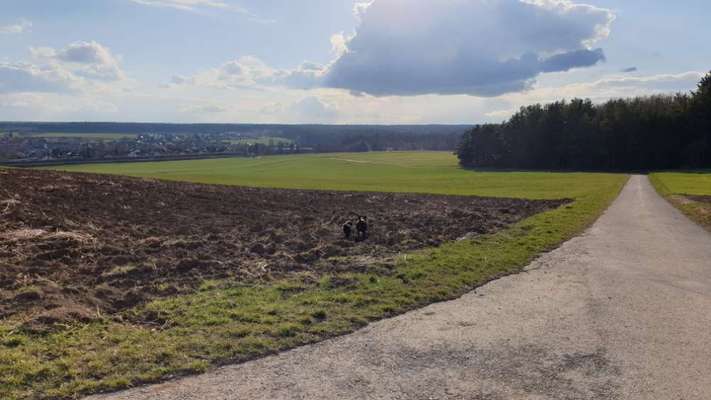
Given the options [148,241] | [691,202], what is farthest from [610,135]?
[148,241]

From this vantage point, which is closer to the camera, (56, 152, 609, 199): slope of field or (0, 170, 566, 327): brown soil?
(0, 170, 566, 327): brown soil

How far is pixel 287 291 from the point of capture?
10.2 m

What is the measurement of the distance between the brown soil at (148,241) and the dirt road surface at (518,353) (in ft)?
11.2

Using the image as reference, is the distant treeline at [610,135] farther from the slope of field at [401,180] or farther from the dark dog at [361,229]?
the dark dog at [361,229]

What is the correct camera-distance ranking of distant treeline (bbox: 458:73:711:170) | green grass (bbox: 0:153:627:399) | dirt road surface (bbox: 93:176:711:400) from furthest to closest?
distant treeline (bbox: 458:73:711:170) → green grass (bbox: 0:153:627:399) → dirt road surface (bbox: 93:176:711:400)

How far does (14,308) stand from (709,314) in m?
11.4

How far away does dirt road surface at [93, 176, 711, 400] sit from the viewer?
6.06 metres

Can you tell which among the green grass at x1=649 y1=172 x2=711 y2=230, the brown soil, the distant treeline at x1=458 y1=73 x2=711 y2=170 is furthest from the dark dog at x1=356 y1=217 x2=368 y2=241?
the distant treeline at x1=458 y1=73 x2=711 y2=170

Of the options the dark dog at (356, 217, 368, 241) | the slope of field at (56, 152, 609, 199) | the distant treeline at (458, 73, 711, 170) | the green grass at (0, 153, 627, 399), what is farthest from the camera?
the distant treeline at (458, 73, 711, 170)

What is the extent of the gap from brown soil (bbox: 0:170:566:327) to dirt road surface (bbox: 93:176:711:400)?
3.41m

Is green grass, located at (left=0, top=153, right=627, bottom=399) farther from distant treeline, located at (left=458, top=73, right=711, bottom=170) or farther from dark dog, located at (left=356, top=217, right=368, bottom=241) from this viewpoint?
distant treeline, located at (left=458, top=73, right=711, bottom=170)

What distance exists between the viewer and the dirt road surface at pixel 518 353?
19.9ft

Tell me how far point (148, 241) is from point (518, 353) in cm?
1061

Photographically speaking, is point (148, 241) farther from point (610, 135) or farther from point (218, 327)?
point (610, 135)
